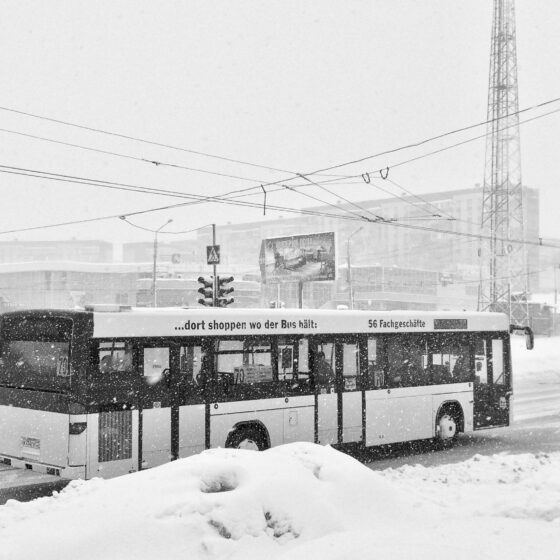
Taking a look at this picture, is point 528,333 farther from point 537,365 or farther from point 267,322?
point 537,365

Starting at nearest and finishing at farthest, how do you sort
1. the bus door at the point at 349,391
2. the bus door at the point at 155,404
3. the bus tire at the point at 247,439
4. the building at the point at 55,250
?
the bus door at the point at 155,404, the bus tire at the point at 247,439, the bus door at the point at 349,391, the building at the point at 55,250

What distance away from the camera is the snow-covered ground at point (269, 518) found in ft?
18.5

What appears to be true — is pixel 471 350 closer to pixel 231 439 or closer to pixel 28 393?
pixel 231 439

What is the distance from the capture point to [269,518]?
6.08m

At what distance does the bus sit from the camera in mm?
10102

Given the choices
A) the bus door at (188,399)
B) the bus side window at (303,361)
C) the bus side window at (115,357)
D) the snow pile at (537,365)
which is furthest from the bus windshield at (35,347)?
the snow pile at (537,365)

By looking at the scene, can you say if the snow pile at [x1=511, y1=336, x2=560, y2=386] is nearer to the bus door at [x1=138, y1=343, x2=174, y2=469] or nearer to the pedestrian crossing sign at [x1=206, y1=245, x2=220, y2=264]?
the pedestrian crossing sign at [x1=206, y1=245, x2=220, y2=264]

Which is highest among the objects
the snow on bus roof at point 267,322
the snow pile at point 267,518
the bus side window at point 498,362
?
the snow on bus roof at point 267,322

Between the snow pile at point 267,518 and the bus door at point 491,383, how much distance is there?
25.0 feet

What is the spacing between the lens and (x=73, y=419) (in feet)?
32.3

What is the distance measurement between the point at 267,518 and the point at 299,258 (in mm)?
43412

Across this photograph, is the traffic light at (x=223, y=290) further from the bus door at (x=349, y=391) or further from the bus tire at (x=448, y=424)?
the bus door at (x=349, y=391)

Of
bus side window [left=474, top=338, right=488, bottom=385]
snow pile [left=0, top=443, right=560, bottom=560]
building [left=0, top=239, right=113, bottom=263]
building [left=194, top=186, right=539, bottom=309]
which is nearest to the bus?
bus side window [left=474, top=338, right=488, bottom=385]

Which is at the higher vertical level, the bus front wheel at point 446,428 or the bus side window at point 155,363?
the bus side window at point 155,363
